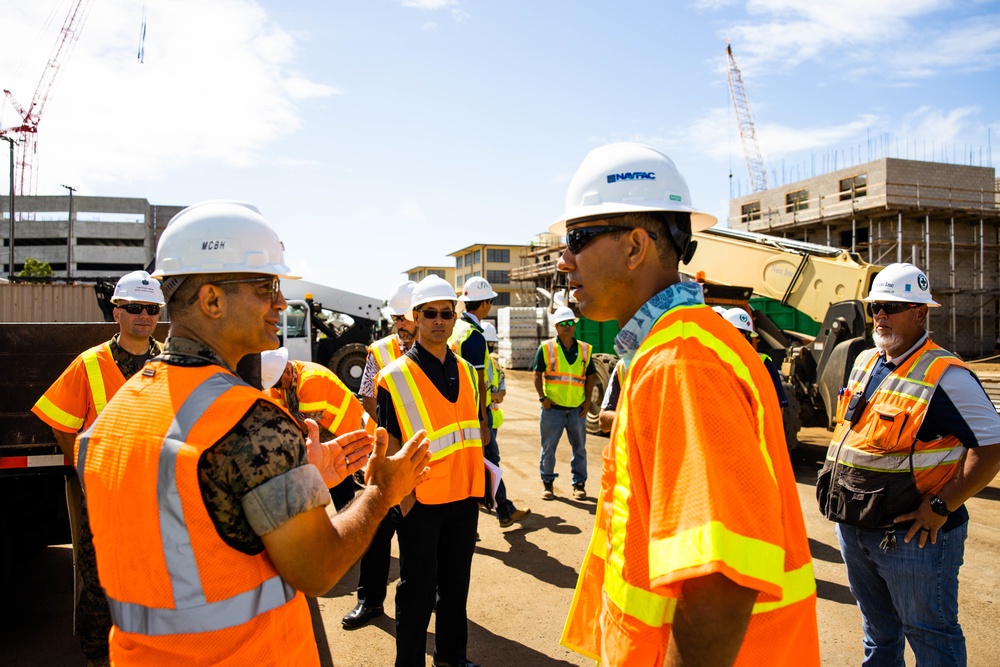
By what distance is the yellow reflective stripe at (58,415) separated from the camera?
368 cm

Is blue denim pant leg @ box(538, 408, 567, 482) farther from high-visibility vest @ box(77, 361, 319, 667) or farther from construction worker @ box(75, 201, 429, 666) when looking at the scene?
high-visibility vest @ box(77, 361, 319, 667)

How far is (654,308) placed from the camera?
60.6 inches

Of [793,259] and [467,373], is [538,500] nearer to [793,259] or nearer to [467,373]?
[467,373]

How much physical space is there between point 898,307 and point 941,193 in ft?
114

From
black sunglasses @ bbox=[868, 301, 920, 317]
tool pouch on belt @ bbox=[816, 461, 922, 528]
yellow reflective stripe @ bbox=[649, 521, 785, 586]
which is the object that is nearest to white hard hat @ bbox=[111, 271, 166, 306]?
yellow reflective stripe @ bbox=[649, 521, 785, 586]

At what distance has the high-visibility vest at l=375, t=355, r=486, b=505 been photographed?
141 inches

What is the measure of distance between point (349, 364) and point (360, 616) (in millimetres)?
12908

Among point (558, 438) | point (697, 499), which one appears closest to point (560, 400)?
point (558, 438)

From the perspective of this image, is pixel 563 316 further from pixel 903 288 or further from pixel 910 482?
pixel 910 482

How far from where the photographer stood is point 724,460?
3.93 feet

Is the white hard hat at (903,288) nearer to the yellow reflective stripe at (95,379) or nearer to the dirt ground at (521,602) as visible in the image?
the dirt ground at (521,602)

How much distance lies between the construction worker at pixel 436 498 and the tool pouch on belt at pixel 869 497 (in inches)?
75.7

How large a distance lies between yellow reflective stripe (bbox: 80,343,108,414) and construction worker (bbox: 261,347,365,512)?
110cm

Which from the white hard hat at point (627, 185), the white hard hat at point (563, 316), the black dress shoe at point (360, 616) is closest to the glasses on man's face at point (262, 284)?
Result: the white hard hat at point (627, 185)
